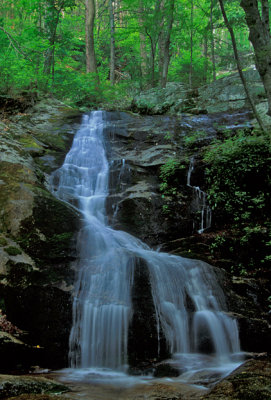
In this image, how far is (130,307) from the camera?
15.4ft

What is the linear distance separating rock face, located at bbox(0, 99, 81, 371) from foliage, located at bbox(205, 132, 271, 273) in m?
3.76

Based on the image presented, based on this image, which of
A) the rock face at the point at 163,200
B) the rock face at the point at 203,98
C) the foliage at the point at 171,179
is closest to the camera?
the rock face at the point at 163,200

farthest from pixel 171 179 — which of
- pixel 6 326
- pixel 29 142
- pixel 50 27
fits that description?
pixel 50 27

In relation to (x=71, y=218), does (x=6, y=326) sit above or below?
below

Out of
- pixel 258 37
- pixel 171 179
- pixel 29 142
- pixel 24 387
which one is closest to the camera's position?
pixel 24 387

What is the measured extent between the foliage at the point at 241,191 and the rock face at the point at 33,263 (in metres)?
3.76

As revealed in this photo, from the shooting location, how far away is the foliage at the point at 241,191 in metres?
6.91

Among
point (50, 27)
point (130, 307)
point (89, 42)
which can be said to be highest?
point (89, 42)

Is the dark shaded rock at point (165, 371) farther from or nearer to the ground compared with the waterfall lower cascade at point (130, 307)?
nearer to the ground

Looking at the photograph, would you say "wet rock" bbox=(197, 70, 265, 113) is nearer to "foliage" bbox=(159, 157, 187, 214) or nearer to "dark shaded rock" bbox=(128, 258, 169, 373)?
"foliage" bbox=(159, 157, 187, 214)

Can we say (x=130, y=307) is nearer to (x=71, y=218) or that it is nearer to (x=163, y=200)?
(x=71, y=218)

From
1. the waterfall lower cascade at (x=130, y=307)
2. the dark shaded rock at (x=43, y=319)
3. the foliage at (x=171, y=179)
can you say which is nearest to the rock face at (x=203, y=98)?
the foliage at (x=171, y=179)

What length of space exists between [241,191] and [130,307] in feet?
15.2

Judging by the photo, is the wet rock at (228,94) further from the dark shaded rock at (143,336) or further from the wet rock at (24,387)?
the wet rock at (24,387)
